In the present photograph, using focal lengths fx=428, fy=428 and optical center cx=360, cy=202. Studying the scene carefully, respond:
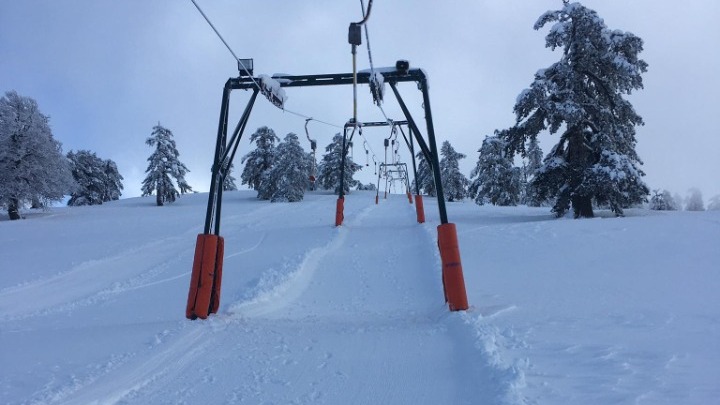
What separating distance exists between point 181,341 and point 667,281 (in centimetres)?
683

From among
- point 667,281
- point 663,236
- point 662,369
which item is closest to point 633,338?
point 662,369

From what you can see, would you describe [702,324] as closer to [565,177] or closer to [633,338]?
[633,338]

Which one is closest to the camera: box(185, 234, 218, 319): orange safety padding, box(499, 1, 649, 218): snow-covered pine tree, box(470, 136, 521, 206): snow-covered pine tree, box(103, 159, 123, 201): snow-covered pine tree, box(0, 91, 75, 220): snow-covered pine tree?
box(185, 234, 218, 319): orange safety padding

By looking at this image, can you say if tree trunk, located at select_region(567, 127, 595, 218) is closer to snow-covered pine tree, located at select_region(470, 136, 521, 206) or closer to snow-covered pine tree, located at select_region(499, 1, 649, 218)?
snow-covered pine tree, located at select_region(499, 1, 649, 218)

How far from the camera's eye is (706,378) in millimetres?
3164

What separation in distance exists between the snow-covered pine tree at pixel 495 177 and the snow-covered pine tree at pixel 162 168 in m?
34.6

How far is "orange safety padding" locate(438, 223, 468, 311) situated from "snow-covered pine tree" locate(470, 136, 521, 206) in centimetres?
3878

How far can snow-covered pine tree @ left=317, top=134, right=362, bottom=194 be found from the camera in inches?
2382

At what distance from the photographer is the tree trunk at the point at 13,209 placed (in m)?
31.7

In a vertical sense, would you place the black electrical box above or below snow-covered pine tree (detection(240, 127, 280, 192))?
below

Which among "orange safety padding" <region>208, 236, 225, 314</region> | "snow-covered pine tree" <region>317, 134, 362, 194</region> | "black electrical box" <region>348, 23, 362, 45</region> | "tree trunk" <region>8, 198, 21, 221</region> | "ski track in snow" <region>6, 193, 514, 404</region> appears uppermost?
"snow-covered pine tree" <region>317, 134, 362, 194</region>

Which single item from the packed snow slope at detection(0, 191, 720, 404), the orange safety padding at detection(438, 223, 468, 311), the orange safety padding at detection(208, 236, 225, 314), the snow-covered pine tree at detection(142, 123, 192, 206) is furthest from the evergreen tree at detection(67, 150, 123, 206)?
the orange safety padding at detection(438, 223, 468, 311)

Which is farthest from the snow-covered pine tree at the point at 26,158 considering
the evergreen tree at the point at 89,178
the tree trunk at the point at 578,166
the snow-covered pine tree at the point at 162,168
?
the tree trunk at the point at 578,166

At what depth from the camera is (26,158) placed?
3203cm
